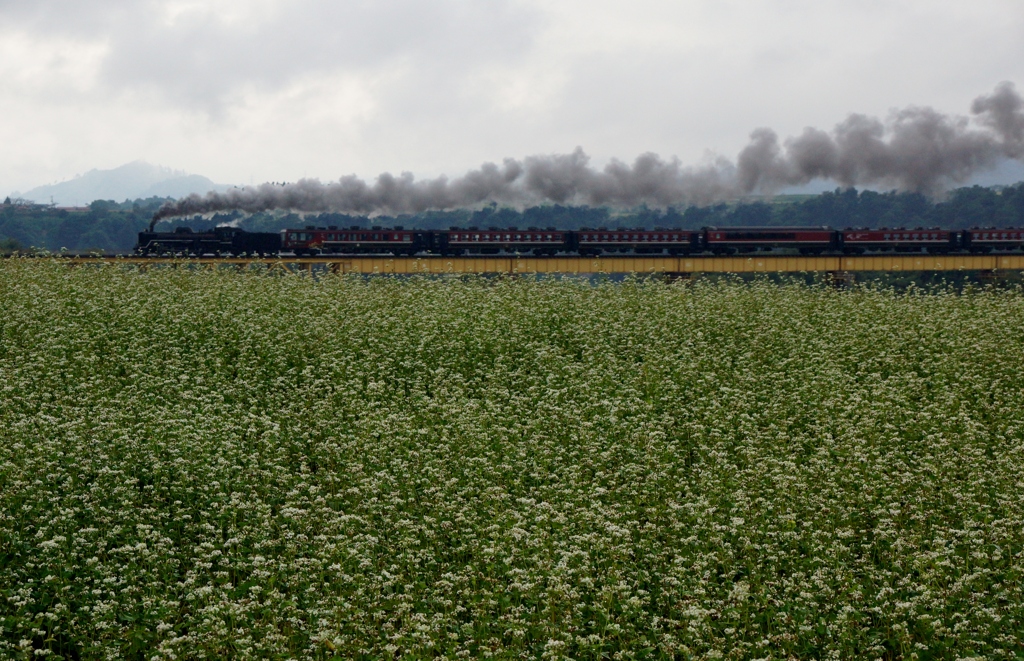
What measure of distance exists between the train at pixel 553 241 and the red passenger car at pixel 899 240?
2.6 inches

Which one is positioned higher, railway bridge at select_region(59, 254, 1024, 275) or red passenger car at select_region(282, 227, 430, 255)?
red passenger car at select_region(282, 227, 430, 255)

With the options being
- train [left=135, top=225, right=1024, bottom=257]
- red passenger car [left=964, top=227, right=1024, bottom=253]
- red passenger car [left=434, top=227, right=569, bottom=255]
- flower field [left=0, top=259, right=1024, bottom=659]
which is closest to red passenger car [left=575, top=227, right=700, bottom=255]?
train [left=135, top=225, right=1024, bottom=257]

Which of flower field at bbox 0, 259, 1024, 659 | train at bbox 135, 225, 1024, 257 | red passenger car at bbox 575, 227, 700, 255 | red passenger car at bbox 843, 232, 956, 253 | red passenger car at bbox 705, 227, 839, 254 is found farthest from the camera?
red passenger car at bbox 843, 232, 956, 253

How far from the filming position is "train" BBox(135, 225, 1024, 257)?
193 ft

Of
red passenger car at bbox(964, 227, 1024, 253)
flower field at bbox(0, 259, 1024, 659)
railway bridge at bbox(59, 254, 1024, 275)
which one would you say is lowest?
flower field at bbox(0, 259, 1024, 659)

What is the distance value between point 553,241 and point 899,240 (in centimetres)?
2313

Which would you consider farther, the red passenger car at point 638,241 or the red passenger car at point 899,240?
the red passenger car at point 899,240

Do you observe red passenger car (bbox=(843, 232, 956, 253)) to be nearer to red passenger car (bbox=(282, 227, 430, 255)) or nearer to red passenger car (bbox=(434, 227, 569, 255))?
red passenger car (bbox=(434, 227, 569, 255))

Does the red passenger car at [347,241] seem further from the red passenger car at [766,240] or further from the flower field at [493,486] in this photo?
the flower field at [493,486]

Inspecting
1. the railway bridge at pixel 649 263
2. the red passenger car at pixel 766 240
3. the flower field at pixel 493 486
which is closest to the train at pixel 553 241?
the red passenger car at pixel 766 240

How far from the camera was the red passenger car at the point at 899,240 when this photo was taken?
6494cm

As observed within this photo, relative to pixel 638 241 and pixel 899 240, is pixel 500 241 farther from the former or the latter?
pixel 899 240

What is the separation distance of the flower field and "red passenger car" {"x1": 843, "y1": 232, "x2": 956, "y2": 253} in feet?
133

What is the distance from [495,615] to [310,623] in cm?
210
